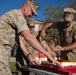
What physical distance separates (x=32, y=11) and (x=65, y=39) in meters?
1.59

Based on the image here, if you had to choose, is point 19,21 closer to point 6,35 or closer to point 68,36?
point 6,35

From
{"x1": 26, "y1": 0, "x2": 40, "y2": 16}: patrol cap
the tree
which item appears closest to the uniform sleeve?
{"x1": 26, "y1": 0, "x2": 40, "y2": 16}: patrol cap

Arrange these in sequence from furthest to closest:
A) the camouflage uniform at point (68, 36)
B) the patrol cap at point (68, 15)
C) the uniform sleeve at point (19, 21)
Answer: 1. the camouflage uniform at point (68, 36)
2. the patrol cap at point (68, 15)
3. the uniform sleeve at point (19, 21)

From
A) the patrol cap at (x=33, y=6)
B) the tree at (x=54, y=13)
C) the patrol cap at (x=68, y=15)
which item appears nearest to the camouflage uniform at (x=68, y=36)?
the patrol cap at (x=68, y=15)

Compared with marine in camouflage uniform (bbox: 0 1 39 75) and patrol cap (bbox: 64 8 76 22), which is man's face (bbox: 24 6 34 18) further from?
patrol cap (bbox: 64 8 76 22)

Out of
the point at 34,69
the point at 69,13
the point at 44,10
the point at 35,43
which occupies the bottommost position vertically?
the point at 34,69

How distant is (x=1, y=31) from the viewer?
4.07 metres

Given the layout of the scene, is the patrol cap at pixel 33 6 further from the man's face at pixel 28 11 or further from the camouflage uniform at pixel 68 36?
the camouflage uniform at pixel 68 36

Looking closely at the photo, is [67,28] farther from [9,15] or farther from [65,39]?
[9,15]

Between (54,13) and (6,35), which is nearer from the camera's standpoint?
Answer: (6,35)

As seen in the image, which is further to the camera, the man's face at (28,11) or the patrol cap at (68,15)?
the patrol cap at (68,15)

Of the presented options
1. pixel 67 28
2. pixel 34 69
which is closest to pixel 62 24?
pixel 67 28

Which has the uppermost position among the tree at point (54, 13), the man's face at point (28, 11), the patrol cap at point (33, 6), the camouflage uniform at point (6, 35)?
the tree at point (54, 13)

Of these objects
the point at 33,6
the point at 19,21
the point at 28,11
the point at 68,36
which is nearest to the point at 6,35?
the point at 19,21
